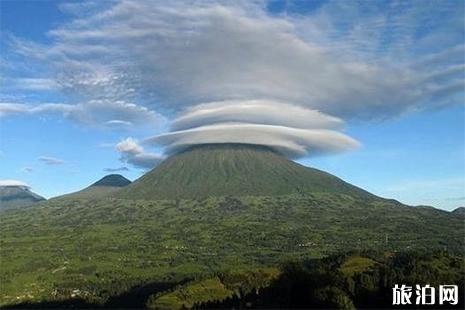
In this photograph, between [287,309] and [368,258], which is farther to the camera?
[368,258]

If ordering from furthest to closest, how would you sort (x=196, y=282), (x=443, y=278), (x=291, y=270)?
(x=196, y=282) < (x=291, y=270) < (x=443, y=278)

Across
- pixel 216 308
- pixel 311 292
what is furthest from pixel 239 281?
pixel 311 292

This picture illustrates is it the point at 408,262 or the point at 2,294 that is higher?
the point at 408,262

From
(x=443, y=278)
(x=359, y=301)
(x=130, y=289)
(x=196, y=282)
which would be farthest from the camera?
(x=130, y=289)

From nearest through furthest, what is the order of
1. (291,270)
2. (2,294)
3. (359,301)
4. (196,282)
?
(359,301), (291,270), (196,282), (2,294)

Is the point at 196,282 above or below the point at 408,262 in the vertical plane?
below

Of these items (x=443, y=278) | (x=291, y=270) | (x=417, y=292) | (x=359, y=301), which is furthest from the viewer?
(x=291, y=270)

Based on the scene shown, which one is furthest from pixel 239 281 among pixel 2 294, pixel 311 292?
pixel 2 294

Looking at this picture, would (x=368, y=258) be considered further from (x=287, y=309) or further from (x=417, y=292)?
(x=417, y=292)

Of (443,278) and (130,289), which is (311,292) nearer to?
(443,278)
